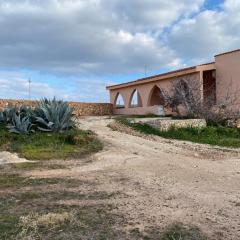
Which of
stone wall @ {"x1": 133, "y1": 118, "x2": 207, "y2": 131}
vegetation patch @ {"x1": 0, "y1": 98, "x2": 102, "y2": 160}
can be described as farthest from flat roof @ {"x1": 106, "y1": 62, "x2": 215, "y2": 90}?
vegetation patch @ {"x1": 0, "y1": 98, "x2": 102, "y2": 160}

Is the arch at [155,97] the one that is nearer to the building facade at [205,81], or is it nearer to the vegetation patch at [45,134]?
the building facade at [205,81]

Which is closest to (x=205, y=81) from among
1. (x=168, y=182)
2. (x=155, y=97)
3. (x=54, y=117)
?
(x=155, y=97)

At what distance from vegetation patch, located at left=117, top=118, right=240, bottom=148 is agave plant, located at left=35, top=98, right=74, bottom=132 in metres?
3.68

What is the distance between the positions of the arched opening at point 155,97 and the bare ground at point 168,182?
626 inches

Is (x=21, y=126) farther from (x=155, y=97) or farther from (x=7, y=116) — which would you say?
(x=155, y=97)

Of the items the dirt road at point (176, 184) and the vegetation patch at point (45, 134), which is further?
the vegetation patch at point (45, 134)

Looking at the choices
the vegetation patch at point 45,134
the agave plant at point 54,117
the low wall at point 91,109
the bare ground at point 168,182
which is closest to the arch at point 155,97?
the low wall at point 91,109

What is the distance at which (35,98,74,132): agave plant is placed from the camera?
15500mm

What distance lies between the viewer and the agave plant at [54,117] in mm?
15500

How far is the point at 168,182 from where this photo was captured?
8500mm

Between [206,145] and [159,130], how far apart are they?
3.21 m

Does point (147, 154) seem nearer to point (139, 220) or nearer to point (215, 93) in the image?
point (139, 220)

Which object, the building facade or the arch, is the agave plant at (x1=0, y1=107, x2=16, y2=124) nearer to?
the building facade

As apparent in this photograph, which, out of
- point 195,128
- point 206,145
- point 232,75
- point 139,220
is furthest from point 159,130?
point 139,220
